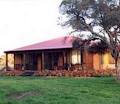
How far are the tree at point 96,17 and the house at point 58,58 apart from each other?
10.4 m

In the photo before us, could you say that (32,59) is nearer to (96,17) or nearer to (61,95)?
(96,17)

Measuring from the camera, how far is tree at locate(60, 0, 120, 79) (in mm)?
22562

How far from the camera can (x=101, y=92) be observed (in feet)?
59.5

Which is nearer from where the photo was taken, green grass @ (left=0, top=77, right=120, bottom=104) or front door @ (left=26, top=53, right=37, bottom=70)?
green grass @ (left=0, top=77, right=120, bottom=104)

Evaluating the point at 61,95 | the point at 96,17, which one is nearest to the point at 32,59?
the point at 96,17

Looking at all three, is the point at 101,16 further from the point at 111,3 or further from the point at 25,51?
the point at 25,51

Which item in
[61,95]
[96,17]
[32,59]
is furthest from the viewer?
[32,59]

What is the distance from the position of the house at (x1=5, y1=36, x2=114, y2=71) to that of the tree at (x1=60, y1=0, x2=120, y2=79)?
34.0ft

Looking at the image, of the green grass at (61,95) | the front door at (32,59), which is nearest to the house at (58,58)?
the front door at (32,59)

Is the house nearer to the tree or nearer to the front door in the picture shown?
the front door

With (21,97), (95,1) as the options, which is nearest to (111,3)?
(95,1)

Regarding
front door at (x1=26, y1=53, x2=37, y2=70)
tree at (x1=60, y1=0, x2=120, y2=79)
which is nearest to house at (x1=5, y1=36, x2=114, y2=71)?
front door at (x1=26, y1=53, x2=37, y2=70)

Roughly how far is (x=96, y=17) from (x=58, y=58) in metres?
17.8

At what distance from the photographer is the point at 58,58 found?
133 feet
